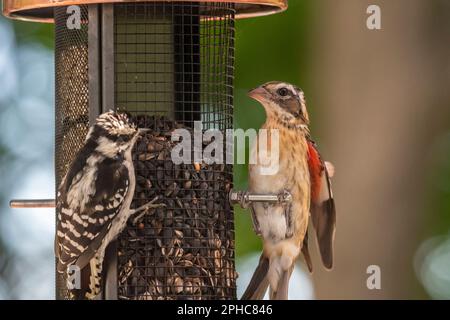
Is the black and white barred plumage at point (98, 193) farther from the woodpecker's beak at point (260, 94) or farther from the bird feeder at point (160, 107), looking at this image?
the woodpecker's beak at point (260, 94)

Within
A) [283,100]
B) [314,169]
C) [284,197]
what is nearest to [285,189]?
[284,197]

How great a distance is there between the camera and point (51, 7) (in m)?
11.1

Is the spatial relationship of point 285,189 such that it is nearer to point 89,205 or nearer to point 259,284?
point 259,284

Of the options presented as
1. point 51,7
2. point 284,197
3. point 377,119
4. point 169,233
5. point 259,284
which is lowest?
point 259,284

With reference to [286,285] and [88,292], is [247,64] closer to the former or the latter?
[286,285]

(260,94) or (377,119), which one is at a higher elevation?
(260,94)

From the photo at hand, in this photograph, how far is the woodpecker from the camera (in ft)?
33.5

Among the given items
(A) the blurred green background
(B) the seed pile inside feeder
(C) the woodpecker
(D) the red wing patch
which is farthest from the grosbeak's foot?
(A) the blurred green background

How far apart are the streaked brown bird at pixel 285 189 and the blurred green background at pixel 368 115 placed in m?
3.14

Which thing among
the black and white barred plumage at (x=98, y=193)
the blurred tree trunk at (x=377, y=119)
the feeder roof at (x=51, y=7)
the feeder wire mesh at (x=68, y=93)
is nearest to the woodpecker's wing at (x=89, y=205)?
the black and white barred plumage at (x=98, y=193)

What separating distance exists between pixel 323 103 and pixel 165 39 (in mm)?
4377

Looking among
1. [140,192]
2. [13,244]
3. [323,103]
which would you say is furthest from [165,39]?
[13,244]

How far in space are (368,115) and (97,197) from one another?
4943mm

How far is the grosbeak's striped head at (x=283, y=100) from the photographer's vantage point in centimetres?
1115
